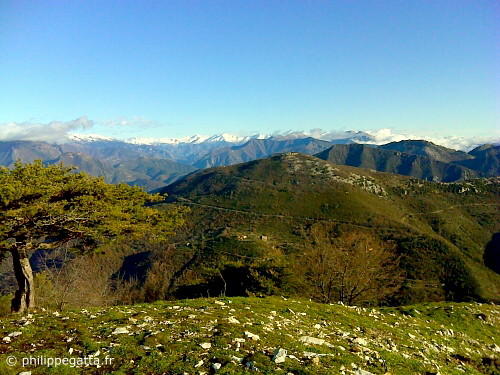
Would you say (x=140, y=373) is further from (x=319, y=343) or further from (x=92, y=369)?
(x=319, y=343)

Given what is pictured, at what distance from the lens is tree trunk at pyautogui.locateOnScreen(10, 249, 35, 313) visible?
68.2 feet

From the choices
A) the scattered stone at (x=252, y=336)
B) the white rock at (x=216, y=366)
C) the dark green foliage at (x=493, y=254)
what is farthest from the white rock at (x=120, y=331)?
the dark green foliage at (x=493, y=254)

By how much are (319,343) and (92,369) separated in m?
9.24

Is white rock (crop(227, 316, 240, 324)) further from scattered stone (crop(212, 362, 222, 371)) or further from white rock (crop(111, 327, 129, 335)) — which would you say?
scattered stone (crop(212, 362, 222, 371))

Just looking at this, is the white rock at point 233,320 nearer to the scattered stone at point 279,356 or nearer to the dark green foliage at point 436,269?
the scattered stone at point 279,356

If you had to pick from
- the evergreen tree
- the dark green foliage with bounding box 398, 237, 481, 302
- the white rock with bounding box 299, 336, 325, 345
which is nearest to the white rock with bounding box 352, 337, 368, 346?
the white rock with bounding box 299, 336, 325, 345

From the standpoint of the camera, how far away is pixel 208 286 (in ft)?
156

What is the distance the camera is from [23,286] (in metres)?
21.4

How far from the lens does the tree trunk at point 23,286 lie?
2078cm

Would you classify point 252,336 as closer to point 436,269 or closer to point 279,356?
point 279,356

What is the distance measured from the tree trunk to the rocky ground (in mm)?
6330

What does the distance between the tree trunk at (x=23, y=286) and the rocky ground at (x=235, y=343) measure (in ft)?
20.8

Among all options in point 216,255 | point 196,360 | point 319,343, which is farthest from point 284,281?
point 216,255

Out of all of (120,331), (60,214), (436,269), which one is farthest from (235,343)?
(436,269)
